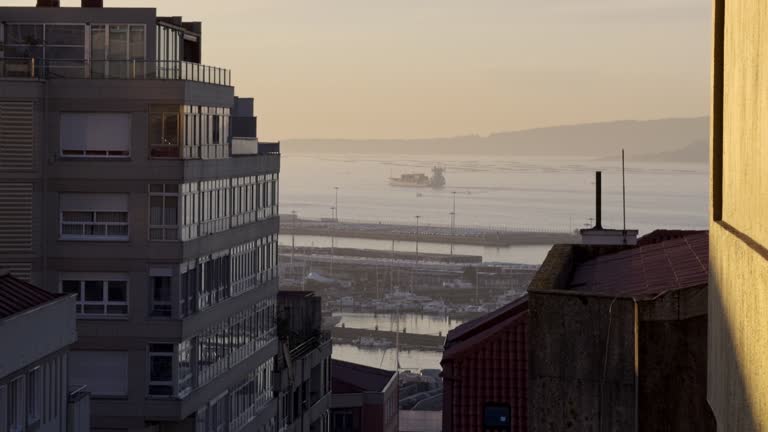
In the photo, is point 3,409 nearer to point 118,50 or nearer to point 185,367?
point 185,367

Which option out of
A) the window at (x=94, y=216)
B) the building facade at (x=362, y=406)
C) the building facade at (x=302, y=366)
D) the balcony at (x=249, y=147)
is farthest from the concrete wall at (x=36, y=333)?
the building facade at (x=362, y=406)

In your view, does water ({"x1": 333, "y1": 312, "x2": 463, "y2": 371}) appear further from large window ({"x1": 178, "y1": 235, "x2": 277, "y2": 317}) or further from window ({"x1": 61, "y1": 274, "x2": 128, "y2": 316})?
window ({"x1": 61, "y1": 274, "x2": 128, "y2": 316})

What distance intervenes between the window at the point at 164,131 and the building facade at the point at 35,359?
8.35 m

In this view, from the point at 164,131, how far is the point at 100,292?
3.39 m

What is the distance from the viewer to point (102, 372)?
1192 inches

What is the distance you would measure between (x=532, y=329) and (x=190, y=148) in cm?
2160

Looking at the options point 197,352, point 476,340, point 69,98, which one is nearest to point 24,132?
point 69,98

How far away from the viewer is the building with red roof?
948 centimetres

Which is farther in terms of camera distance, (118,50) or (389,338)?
(389,338)

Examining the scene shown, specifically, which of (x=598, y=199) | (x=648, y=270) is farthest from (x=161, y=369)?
(x=648, y=270)

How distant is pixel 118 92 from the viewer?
30234 mm

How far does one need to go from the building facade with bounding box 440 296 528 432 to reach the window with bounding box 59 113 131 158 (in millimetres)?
10333

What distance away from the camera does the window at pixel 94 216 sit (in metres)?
30.7

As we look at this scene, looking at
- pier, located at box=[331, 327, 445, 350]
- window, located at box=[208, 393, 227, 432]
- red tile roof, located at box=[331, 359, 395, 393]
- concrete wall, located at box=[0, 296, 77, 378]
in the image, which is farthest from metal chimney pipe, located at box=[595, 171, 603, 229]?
pier, located at box=[331, 327, 445, 350]
